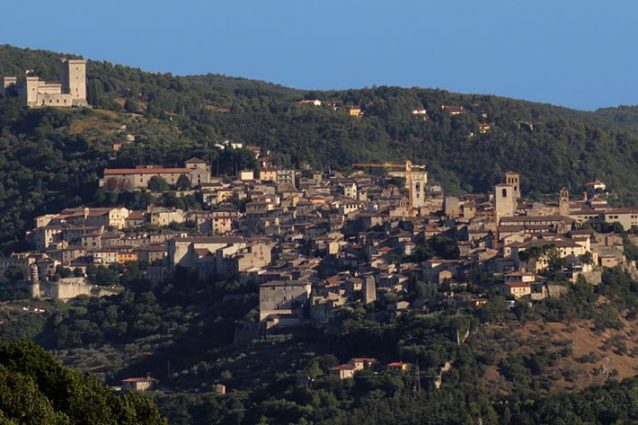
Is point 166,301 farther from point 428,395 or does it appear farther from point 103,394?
point 103,394

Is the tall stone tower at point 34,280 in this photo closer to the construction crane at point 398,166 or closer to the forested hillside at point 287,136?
the forested hillside at point 287,136

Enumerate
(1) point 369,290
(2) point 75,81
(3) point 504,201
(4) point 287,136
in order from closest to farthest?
(1) point 369,290 → (3) point 504,201 → (2) point 75,81 → (4) point 287,136

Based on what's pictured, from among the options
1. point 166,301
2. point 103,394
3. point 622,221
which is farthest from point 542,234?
point 103,394

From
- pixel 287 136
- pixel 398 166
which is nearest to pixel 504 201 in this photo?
pixel 398 166

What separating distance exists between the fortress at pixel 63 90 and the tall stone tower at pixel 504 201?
25818 millimetres

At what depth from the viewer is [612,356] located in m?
68.1

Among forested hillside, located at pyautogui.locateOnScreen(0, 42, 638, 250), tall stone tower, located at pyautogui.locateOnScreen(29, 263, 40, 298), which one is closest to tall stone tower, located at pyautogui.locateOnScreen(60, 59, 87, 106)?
forested hillside, located at pyautogui.locateOnScreen(0, 42, 638, 250)

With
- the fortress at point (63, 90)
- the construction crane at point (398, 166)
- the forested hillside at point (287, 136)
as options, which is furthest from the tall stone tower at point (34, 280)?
the fortress at point (63, 90)

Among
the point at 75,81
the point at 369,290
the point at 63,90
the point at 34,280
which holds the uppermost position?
the point at 75,81

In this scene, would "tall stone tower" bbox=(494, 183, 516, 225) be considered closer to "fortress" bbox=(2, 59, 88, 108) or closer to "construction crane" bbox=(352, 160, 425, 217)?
"construction crane" bbox=(352, 160, 425, 217)

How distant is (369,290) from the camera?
71875 mm

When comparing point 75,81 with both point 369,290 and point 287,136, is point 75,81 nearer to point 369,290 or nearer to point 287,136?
point 287,136

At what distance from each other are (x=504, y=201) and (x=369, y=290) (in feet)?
36.0

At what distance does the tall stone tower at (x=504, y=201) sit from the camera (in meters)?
80.9
